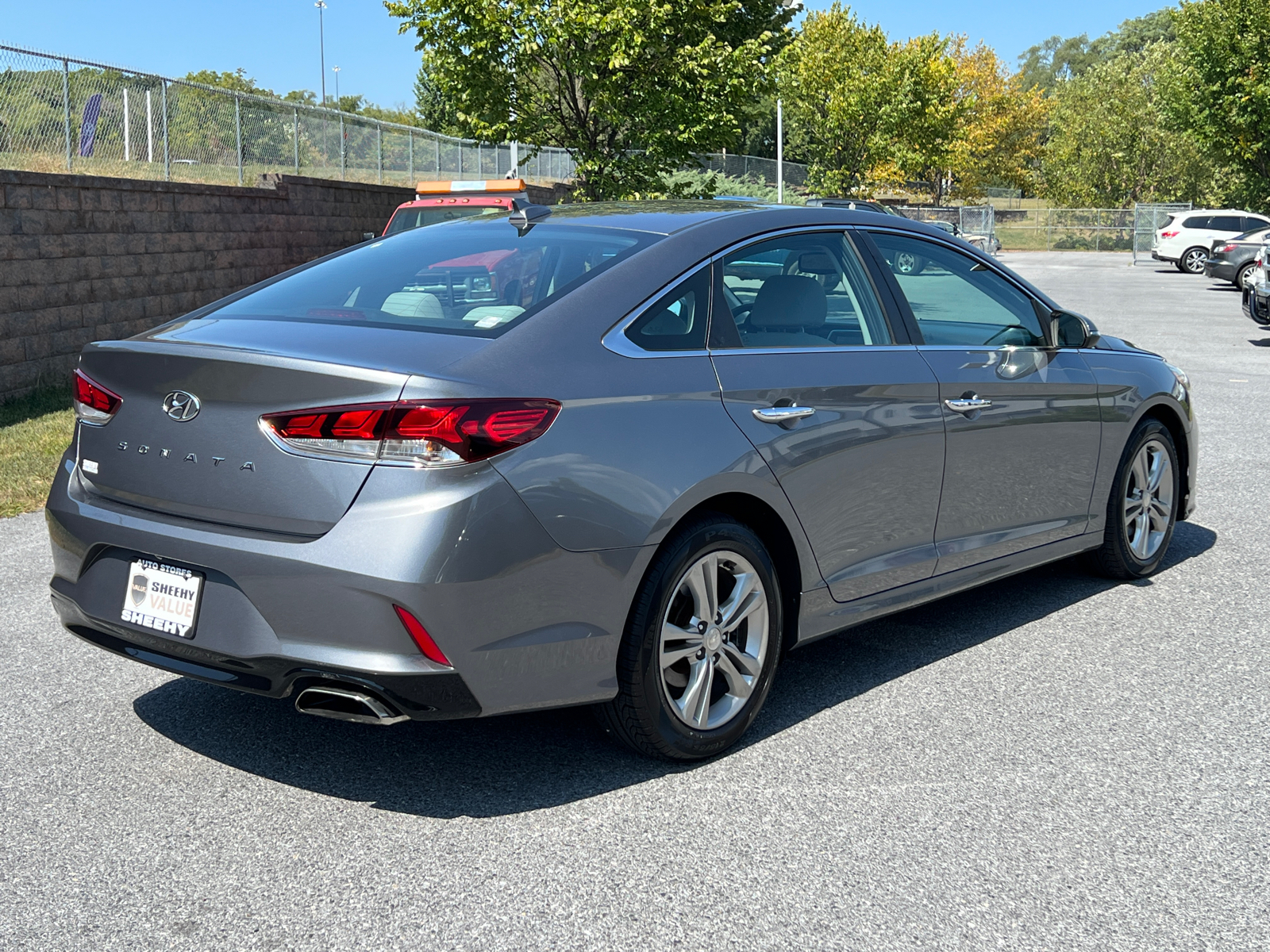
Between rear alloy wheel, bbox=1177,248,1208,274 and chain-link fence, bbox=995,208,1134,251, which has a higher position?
chain-link fence, bbox=995,208,1134,251

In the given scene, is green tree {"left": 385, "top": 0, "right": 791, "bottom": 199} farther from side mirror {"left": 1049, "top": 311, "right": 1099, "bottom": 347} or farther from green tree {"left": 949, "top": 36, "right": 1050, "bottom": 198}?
green tree {"left": 949, "top": 36, "right": 1050, "bottom": 198}

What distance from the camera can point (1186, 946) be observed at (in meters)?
2.92

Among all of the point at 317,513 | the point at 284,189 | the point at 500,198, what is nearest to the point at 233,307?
the point at 317,513

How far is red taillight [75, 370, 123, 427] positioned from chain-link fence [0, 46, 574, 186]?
9.76 m

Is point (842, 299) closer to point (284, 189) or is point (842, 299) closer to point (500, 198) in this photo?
point (500, 198)

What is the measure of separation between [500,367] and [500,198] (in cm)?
986

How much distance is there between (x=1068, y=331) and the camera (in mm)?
5430

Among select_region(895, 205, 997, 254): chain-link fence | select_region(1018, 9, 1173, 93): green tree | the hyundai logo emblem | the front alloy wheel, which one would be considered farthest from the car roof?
select_region(1018, 9, 1173, 93): green tree

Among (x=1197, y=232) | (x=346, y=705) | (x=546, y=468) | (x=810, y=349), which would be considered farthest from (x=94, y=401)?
(x=1197, y=232)

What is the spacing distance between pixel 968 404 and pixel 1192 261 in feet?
134

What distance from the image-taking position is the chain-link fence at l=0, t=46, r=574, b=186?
1323 cm

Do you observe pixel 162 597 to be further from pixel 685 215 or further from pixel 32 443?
pixel 32 443

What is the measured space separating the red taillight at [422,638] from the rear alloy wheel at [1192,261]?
4185cm

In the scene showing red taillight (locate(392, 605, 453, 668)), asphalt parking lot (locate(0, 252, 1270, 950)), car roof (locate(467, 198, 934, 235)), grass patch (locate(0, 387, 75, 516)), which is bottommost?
asphalt parking lot (locate(0, 252, 1270, 950))
